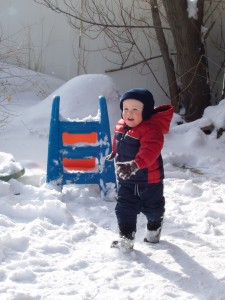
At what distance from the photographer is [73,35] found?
9.62 metres

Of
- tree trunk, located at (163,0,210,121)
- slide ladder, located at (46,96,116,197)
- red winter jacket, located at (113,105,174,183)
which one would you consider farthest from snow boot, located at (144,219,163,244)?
tree trunk, located at (163,0,210,121)

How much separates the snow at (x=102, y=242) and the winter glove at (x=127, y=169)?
56 cm

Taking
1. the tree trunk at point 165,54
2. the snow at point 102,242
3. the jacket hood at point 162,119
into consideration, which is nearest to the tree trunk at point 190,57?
the tree trunk at point 165,54

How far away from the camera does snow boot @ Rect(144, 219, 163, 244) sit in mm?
3619

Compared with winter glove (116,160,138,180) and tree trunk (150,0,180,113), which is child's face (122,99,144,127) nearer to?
winter glove (116,160,138,180)

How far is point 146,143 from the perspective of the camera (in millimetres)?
3301

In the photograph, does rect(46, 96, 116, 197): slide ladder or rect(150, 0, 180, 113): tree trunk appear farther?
rect(150, 0, 180, 113): tree trunk

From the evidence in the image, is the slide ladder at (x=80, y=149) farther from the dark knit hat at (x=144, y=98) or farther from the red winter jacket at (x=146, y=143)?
the dark knit hat at (x=144, y=98)

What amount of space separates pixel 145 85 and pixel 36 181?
500 cm

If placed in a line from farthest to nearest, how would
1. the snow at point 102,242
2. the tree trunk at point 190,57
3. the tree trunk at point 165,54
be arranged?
the tree trunk at point 165,54
the tree trunk at point 190,57
the snow at point 102,242

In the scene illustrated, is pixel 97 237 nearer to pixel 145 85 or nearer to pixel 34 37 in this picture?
pixel 145 85

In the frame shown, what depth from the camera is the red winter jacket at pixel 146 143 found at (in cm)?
327

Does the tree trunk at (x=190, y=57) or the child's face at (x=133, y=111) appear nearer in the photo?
the child's face at (x=133, y=111)

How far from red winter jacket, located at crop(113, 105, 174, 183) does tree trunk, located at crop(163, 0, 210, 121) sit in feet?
14.4
